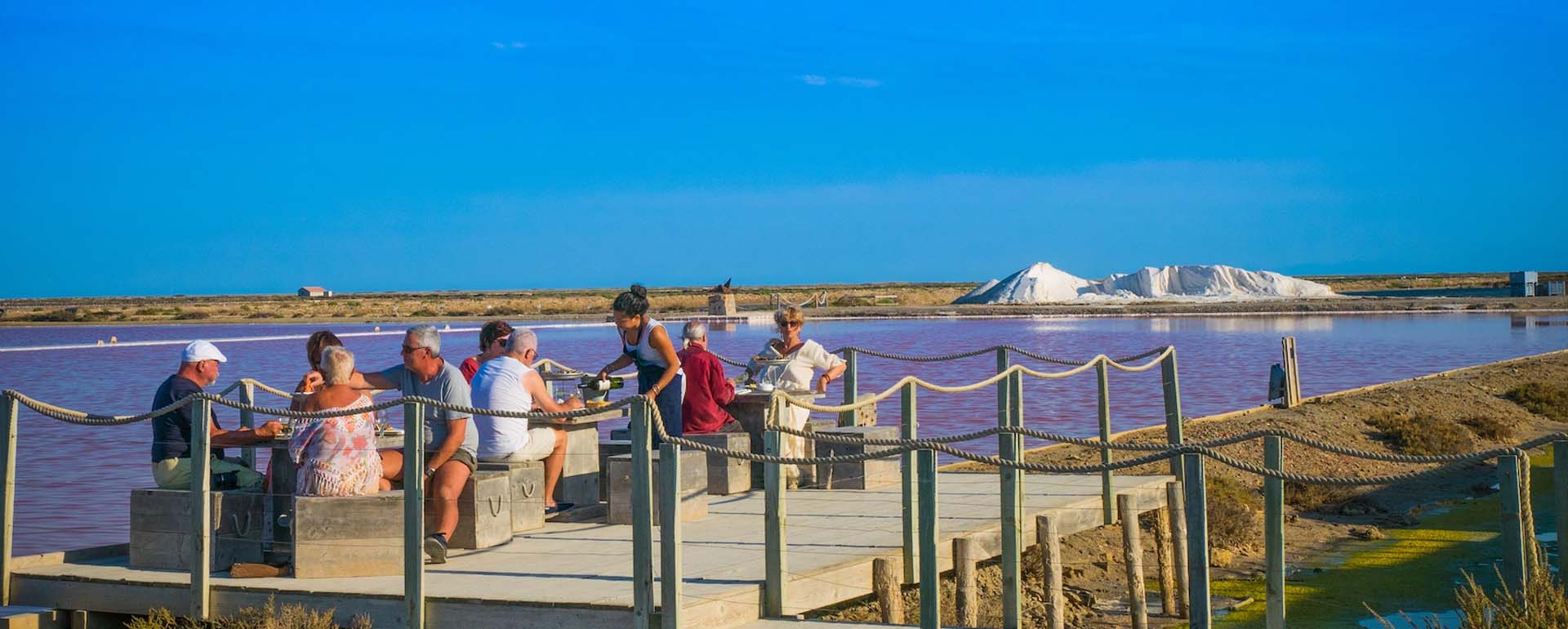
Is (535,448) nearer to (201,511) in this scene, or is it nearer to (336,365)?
(336,365)

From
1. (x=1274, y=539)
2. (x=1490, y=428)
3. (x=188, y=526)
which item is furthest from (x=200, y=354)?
(x=1490, y=428)

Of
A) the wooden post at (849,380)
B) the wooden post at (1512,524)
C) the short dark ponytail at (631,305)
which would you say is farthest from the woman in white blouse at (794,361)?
the wooden post at (1512,524)

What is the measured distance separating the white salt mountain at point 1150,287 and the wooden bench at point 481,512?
73.8m

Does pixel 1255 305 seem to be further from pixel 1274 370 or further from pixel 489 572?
pixel 489 572

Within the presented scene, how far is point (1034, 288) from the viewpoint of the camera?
84625mm

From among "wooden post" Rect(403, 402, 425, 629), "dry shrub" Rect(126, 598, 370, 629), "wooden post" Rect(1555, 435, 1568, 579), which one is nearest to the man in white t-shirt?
"wooden post" Rect(403, 402, 425, 629)

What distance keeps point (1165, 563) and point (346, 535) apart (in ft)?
18.2

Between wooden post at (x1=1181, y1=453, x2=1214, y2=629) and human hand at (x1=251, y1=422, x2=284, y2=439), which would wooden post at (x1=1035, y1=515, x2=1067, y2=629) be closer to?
wooden post at (x1=1181, y1=453, x2=1214, y2=629)

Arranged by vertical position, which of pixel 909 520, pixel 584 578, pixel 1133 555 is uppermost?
pixel 909 520

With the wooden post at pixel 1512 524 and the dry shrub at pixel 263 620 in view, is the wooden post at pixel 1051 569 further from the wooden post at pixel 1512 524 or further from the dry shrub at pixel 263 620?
the dry shrub at pixel 263 620

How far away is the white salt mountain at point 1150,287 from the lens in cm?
8412

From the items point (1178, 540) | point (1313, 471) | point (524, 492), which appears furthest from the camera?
point (1313, 471)

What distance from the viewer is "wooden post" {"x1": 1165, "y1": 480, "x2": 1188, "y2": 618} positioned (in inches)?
389

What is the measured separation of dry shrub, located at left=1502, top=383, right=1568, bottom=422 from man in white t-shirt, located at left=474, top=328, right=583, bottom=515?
1740 centimetres
